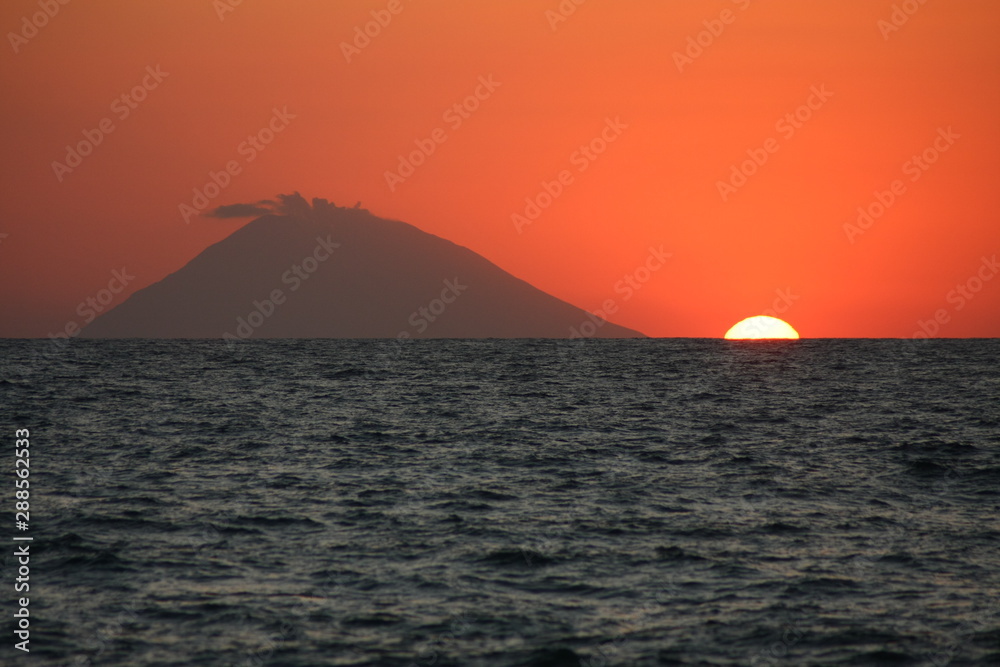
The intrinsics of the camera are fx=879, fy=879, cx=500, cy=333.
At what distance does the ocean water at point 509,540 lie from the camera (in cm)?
1371

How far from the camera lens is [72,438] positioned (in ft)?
113

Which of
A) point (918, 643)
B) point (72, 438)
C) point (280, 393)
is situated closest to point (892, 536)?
point (918, 643)

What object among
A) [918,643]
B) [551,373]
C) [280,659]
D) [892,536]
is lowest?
[280,659]

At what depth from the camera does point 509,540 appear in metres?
19.3

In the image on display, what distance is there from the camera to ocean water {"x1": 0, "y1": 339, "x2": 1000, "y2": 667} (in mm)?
13711

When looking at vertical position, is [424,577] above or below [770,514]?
below

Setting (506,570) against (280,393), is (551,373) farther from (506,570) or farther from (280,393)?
(506,570)

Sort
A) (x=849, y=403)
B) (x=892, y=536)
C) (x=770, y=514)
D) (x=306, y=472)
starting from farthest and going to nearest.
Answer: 1. (x=849, y=403)
2. (x=306, y=472)
3. (x=770, y=514)
4. (x=892, y=536)

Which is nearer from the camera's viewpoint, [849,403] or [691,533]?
[691,533]

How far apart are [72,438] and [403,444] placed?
13.1 meters

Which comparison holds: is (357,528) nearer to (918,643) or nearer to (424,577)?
(424,577)

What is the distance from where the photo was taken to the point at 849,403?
169ft

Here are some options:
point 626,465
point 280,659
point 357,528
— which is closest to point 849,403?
point 626,465

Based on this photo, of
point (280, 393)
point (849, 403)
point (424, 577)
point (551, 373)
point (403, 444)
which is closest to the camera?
point (424, 577)
